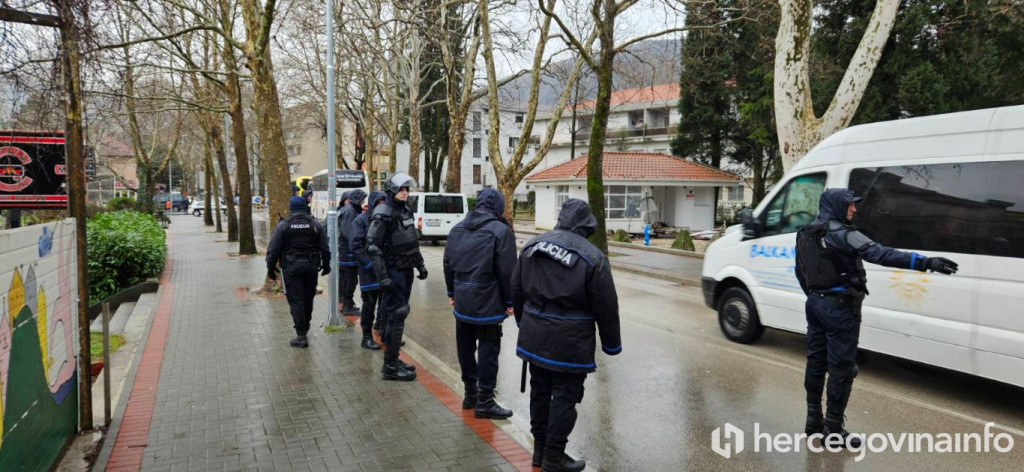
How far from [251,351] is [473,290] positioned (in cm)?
369

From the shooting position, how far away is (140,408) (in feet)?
17.3

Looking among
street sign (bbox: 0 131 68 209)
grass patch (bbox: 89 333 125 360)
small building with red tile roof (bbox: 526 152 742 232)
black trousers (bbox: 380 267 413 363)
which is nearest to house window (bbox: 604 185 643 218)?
small building with red tile roof (bbox: 526 152 742 232)

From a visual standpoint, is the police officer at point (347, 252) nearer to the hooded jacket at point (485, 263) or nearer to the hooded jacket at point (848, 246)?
the hooded jacket at point (485, 263)

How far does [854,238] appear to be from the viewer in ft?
14.0

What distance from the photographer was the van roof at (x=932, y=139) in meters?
5.21

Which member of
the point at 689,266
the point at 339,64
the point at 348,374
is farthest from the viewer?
the point at 339,64

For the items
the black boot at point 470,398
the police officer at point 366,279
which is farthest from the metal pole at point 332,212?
the black boot at point 470,398

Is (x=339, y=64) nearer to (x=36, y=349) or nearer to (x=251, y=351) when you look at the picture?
(x=251, y=351)

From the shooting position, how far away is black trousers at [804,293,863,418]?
A: 172 inches

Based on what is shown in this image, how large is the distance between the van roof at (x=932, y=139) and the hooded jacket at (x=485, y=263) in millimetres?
3925

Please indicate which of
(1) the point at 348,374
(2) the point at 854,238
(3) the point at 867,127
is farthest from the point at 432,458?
(3) the point at 867,127

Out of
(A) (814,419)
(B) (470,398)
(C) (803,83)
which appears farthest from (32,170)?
(C) (803,83)

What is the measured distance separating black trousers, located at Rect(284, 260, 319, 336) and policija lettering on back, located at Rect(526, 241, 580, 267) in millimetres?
4220

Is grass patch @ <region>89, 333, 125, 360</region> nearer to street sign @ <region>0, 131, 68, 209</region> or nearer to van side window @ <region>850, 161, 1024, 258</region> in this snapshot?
street sign @ <region>0, 131, 68, 209</region>
